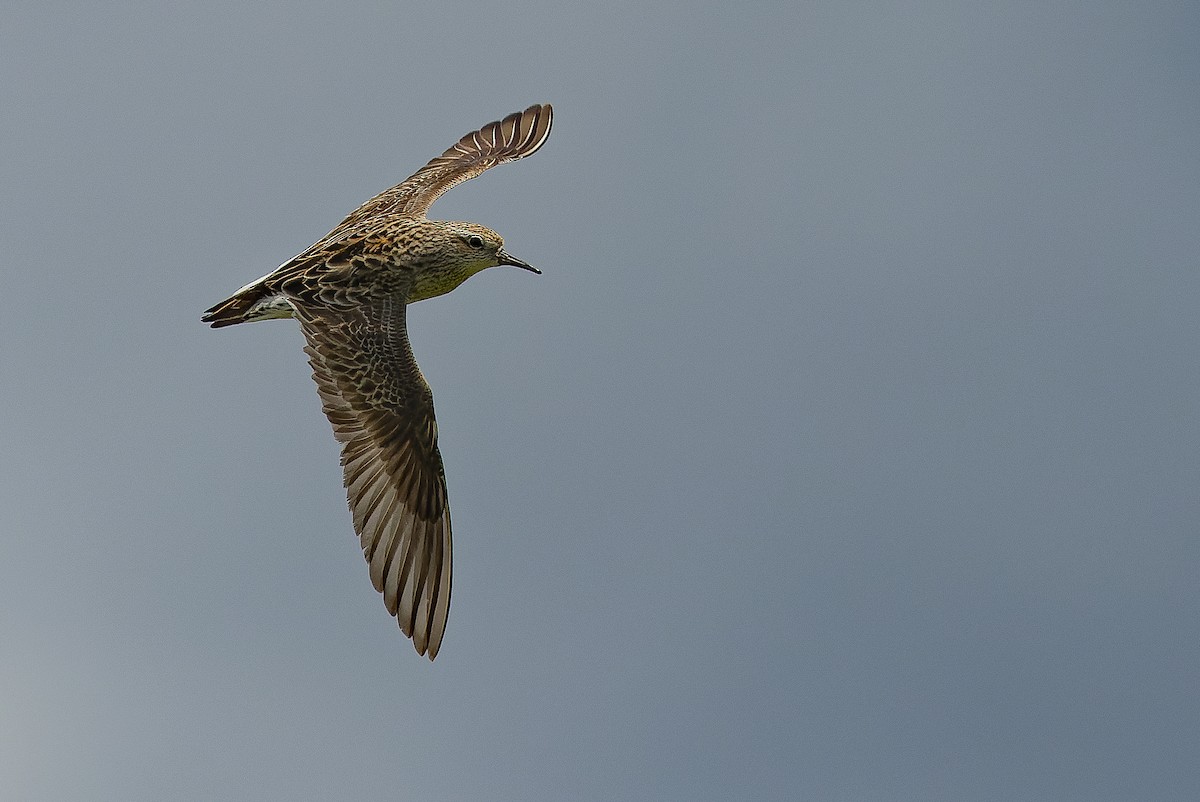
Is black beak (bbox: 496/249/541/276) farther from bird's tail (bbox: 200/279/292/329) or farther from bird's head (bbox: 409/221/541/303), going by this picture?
bird's tail (bbox: 200/279/292/329)

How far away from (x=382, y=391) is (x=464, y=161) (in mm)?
6506

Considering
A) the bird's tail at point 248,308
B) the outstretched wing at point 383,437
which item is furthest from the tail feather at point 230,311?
the outstretched wing at point 383,437

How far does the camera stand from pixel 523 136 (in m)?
26.0

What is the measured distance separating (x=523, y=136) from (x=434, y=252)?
231 inches

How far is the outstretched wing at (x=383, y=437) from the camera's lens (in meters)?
19.6

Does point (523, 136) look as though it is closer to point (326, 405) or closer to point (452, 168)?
point (452, 168)

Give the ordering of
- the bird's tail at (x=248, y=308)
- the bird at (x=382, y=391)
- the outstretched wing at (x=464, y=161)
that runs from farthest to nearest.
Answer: the outstretched wing at (x=464, y=161) < the bird's tail at (x=248, y=308) < the bird at (x=382, y=391)

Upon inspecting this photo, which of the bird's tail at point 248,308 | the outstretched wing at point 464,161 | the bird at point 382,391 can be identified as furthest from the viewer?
the outstretched wing at point 464,161

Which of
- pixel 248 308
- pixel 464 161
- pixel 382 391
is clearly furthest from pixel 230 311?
pixel 464 161

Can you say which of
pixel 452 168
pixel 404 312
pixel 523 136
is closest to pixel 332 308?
pixel 404 312

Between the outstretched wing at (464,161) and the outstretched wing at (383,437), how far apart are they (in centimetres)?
268

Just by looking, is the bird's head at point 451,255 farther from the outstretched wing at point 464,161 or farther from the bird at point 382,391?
the outstretched wing at point 464,161

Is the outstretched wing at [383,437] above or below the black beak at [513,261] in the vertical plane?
below

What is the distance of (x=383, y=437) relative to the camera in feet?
64.8
